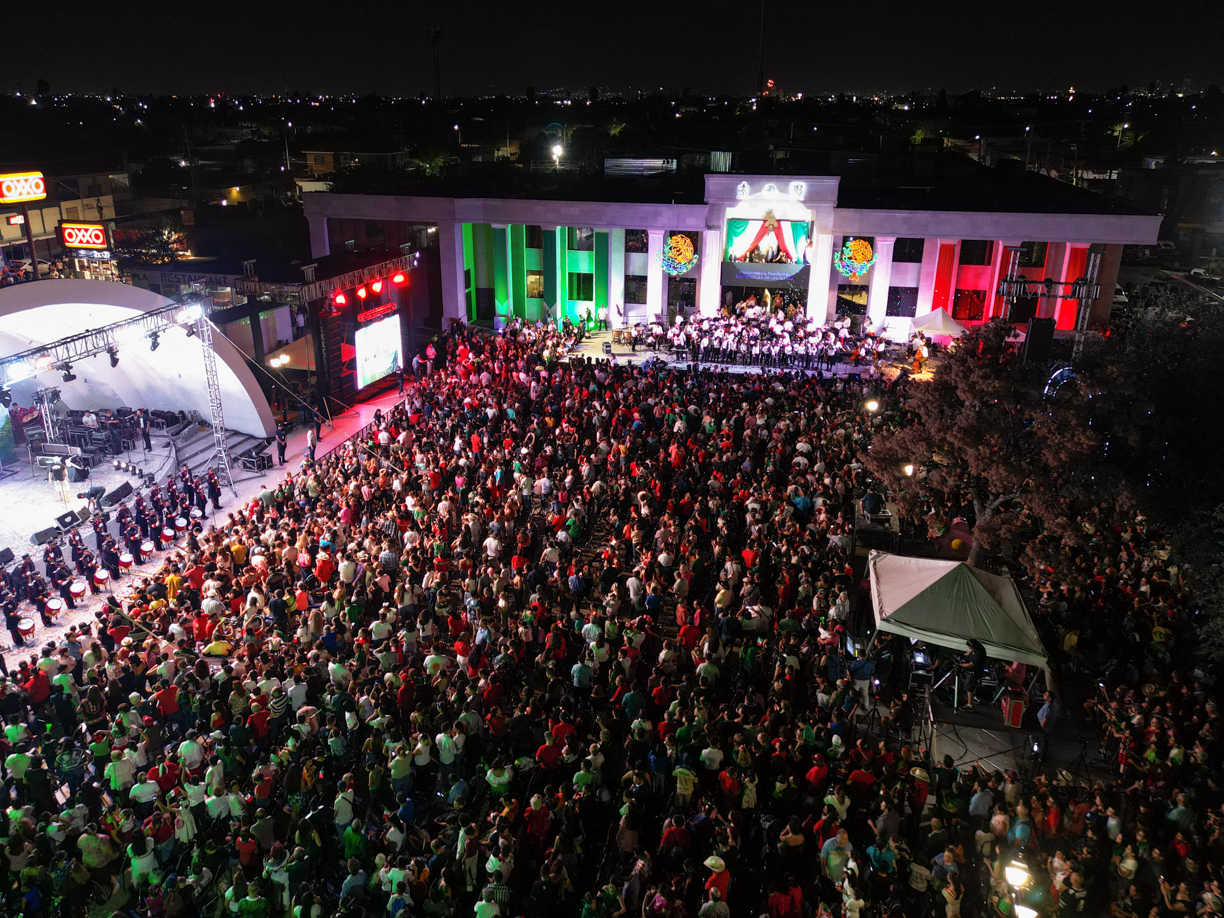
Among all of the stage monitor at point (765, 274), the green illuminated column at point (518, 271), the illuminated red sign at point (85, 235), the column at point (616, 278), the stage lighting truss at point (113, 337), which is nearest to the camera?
the stage lighting truss at point (113, 337)

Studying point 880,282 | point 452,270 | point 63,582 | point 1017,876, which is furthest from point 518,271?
point 1017,876

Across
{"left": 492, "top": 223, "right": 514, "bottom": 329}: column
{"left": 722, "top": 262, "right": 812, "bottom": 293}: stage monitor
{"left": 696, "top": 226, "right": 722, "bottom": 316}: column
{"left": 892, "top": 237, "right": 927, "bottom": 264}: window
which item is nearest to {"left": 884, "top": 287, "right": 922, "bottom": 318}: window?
{"left": 892, "top": 237, "right": 927, "bottom": 264}: window

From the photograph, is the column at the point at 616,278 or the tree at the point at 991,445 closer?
the tree at the point at 991,445

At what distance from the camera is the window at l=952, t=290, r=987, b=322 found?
32375mm

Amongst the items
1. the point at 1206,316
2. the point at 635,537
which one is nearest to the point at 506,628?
the point at 635,537

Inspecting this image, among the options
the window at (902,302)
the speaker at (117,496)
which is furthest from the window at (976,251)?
the speaker at (117,496)

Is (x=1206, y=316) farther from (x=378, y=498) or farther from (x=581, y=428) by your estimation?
(x=378, y=498)

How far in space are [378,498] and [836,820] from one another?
37.7ft

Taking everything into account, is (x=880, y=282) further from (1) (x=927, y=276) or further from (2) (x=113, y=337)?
(2) (x=113, y=337)

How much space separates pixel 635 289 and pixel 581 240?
2.93m

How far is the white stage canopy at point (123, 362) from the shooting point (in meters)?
20.5

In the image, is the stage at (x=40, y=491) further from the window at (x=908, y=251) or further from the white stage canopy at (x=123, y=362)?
the window at (x=908, y=251)

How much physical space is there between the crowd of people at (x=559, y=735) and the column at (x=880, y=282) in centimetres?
1747

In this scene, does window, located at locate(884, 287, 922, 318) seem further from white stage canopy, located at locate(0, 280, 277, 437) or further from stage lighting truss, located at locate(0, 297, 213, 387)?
stage lighting truss, located at locate(0, 297, 213, 387)
